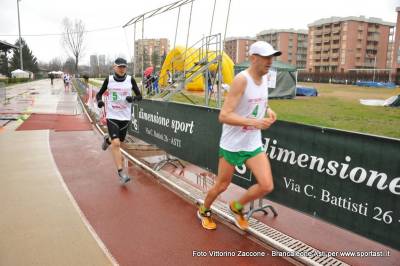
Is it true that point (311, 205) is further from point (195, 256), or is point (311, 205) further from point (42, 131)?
point (42, 131)

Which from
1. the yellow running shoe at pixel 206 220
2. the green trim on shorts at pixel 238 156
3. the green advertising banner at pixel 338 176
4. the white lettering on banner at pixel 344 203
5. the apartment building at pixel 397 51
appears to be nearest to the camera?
the green advertising banner at pixel 338 176

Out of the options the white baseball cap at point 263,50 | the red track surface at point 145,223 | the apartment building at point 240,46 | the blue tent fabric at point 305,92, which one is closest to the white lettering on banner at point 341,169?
the red track surface at point 145,223

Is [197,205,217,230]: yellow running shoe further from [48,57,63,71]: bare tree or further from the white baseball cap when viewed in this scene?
[48,57,63,71]: bare tree

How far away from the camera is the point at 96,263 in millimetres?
3414

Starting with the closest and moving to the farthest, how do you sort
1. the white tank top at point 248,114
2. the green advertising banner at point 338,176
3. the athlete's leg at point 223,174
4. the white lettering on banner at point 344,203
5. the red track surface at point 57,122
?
Answer: the green advertising banner at point 338,176 < the white lettering on banner at point 344,203 < the white tank top at point 248,114 < the athlete's leg at point 223,174 < the red track surface at point 57,122

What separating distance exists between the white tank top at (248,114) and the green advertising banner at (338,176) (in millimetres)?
495

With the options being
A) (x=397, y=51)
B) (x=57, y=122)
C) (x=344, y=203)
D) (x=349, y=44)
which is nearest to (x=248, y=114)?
(x=344, y=203)

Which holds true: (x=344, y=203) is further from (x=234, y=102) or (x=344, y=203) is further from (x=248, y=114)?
(x=234, y=102)

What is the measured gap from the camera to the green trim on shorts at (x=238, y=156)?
3644 millimetres

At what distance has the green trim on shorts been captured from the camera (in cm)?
364

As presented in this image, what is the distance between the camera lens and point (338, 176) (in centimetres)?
340

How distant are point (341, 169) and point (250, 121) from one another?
1.00m

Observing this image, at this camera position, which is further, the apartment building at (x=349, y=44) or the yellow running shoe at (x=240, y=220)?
the apartment building at (x=349, y=44)

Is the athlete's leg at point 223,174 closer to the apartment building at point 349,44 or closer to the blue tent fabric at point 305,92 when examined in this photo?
the blue tent fabric at point 305,92
